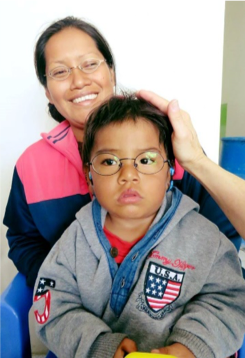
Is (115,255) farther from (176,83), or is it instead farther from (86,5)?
(86,5)

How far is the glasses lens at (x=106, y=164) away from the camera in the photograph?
699mm

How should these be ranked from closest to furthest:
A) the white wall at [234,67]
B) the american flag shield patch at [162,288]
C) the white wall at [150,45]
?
the american flag shield patch at [162,288] → the white wall at [150,45] → the white wall at [234,67]

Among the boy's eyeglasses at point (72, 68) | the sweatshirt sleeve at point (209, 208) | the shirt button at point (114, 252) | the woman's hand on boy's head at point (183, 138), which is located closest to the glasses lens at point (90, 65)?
the boy's eyeglasses at point (72, 68)

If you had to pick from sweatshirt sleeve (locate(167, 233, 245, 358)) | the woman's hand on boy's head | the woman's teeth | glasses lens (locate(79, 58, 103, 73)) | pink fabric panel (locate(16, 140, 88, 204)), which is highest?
glasses lens (locate(79, 58, 103, 73))

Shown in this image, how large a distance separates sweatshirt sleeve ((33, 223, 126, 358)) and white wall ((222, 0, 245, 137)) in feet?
5.85

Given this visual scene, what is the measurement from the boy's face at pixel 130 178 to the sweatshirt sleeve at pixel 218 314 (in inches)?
7.4

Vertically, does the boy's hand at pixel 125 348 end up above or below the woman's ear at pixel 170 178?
below

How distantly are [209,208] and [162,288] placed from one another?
310mm

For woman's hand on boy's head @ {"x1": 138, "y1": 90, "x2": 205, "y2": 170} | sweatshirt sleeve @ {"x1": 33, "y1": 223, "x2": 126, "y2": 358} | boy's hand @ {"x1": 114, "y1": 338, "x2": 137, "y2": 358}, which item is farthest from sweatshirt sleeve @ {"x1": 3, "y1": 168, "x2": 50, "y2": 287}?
woman's hand on boy's head @ {"x1": 138, "y1": 90, "x2": 205, "y2": 170}

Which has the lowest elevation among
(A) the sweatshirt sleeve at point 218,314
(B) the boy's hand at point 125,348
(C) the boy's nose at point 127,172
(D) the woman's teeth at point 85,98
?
(B) the boy's hand at point 125,348

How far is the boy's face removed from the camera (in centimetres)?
68

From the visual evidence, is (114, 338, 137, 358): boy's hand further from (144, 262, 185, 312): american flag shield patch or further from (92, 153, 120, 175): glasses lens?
(92, 153, 120, 175): glasses lens

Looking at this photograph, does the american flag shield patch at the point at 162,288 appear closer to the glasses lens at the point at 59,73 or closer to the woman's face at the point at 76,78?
the woman's face at the point at 76,78

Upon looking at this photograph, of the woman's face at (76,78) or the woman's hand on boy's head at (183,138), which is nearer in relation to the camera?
the woman's hand on boy's head at (183,138)
